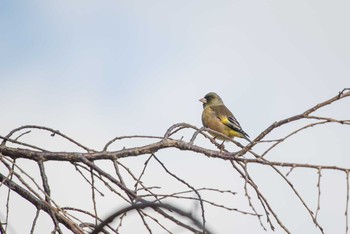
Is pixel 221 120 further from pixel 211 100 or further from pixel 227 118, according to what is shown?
pixel 211 100

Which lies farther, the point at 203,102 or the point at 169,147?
the point at 203,102

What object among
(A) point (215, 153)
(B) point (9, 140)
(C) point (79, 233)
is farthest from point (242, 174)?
(B) point (9, 140)

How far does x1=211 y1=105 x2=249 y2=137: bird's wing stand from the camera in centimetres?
849

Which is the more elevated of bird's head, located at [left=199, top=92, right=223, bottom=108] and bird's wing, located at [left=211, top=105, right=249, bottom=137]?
bird's head, located at [left=199, top=92, right=223, bottom=108]

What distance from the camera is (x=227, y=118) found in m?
8.85

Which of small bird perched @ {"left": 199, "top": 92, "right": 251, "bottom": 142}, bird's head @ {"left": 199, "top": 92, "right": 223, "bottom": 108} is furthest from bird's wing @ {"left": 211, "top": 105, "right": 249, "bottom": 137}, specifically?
bird's head @ {"left": 199, "top": 92, "right": 223, "bottom": 108}

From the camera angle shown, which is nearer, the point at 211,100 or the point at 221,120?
the point at 221,120

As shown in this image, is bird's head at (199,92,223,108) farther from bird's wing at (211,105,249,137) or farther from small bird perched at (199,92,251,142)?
bird's wing at (211,105,249,137)

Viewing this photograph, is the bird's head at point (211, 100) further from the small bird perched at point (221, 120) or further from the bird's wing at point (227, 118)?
the bird's wing at point (227, 118)

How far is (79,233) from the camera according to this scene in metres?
2.38

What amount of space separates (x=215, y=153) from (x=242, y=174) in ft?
0.67

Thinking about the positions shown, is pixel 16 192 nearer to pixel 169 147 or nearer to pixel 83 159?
pixel 83 159

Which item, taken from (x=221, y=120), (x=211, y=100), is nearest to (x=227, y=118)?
(x=221, y=120)

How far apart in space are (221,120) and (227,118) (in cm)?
10
